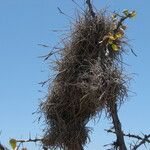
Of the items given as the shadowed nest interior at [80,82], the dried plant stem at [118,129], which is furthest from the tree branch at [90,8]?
the dried plant stem at [118,129]

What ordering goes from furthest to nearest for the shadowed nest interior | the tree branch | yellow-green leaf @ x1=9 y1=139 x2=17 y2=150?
the tree branch
the shadowed nest interior
yellow-green leaf @ x1=9 y1=139 x2=17 y2=150

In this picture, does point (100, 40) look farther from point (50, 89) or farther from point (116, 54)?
point (50, 89)

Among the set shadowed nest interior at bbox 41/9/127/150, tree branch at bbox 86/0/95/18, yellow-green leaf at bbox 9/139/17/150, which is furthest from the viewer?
tree branch at bbox 86/0/95/18

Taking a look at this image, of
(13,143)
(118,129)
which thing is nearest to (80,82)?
(118,129)

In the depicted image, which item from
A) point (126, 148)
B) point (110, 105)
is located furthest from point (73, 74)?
point (126, 148)

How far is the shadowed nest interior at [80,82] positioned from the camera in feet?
9.86

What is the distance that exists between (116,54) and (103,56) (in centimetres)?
20

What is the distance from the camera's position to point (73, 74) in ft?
10.6

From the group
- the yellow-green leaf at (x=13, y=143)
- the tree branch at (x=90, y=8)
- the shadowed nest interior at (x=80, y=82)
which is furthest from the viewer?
the tree branch at (x=90, y=8)

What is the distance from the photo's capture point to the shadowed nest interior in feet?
9.86

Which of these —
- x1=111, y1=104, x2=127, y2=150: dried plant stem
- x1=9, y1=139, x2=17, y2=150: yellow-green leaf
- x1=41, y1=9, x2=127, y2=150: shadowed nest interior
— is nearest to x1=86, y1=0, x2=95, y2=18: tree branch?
x1=41, y1=9, x2=127, y2=150: shadowed nest interior

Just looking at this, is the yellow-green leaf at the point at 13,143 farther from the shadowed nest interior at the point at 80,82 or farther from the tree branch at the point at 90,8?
the tree branch at the point at 90,8

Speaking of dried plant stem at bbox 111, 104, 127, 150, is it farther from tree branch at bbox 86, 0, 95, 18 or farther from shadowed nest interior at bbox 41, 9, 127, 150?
tree branch at bbox 86, 0, 95, 18

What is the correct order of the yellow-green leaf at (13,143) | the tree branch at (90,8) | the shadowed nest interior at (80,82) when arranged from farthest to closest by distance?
1. the tree branch at (90,8)
2. the shadowed nest interior at (80,82)
3. the yellow-green leaf at (13,143)
